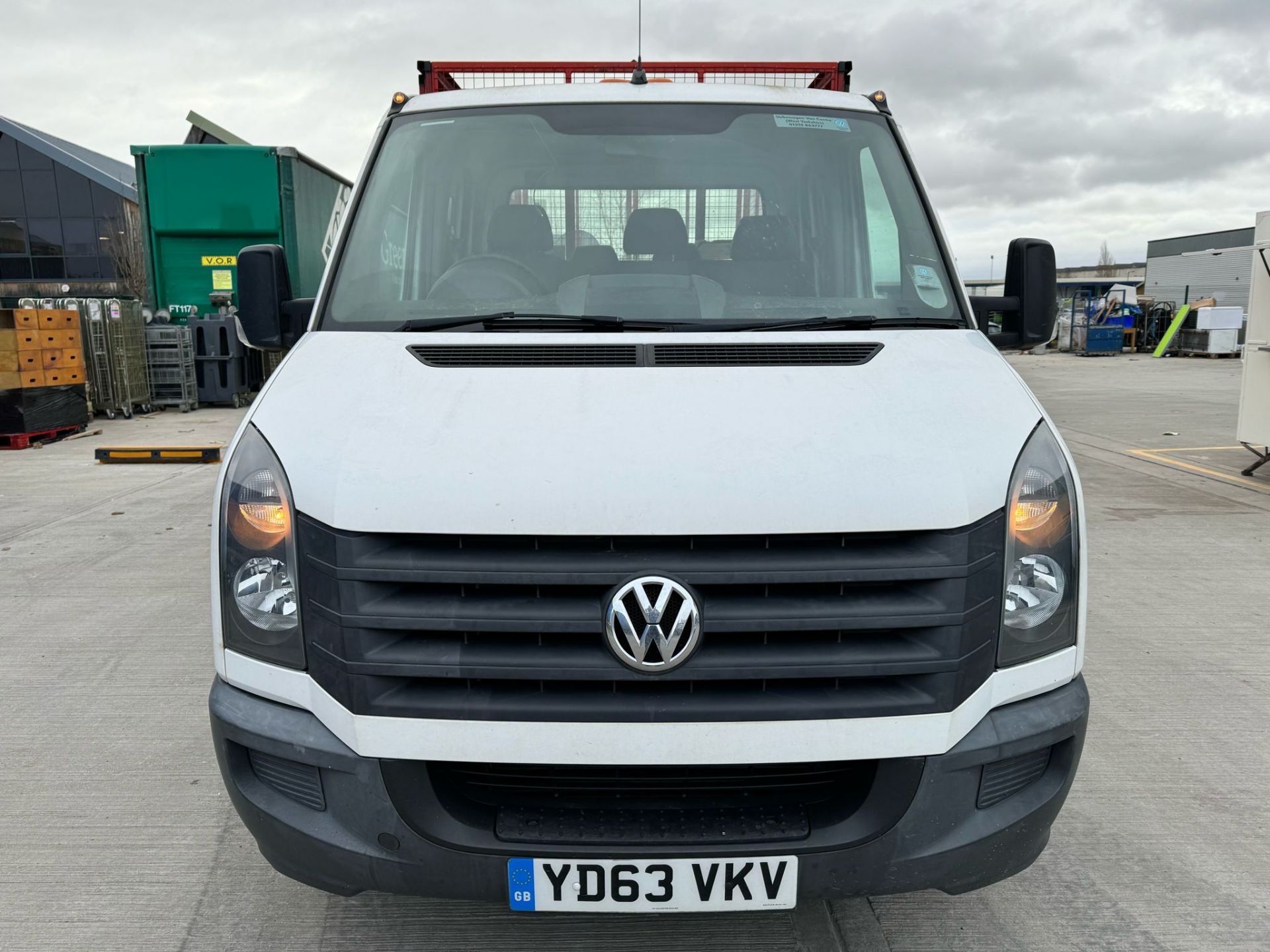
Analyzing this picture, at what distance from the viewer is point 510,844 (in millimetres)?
1855

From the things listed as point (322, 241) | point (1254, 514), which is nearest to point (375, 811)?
point (1254, 514)

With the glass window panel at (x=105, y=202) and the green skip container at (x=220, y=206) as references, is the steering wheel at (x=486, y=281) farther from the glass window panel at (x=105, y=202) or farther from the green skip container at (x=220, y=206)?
the glass window panel at (x=105, y=202)

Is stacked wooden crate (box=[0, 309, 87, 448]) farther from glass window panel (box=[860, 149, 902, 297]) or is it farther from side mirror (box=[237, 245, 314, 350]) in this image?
glass window panel (box=[860, 149, 902, 297])

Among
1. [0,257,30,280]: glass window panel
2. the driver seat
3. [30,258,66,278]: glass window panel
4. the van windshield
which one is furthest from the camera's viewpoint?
[30,258,66,278]: glass window panel

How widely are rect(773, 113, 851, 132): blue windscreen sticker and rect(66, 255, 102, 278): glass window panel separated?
3745 centimetres

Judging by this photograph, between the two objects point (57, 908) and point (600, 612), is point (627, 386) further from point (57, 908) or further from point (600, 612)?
point (57, 908)

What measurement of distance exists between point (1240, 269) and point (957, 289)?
45.1m

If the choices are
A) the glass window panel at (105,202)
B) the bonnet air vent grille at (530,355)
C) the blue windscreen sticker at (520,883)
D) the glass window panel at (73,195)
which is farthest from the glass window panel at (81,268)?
the blue windscreen sticker at (520,883)

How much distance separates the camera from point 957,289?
278 cm

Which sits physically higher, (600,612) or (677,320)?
(677,320)

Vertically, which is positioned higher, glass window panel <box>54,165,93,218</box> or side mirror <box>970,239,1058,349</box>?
glass window panel <box>54,165,93,218</box>

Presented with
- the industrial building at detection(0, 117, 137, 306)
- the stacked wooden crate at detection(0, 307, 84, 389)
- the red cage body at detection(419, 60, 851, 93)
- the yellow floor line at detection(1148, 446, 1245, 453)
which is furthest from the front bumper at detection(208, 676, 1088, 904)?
the industrial building at detection(0, 117, 137, 306)

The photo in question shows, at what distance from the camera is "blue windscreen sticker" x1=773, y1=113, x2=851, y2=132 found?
3090 mm

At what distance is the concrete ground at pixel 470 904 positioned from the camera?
7.93 ft
